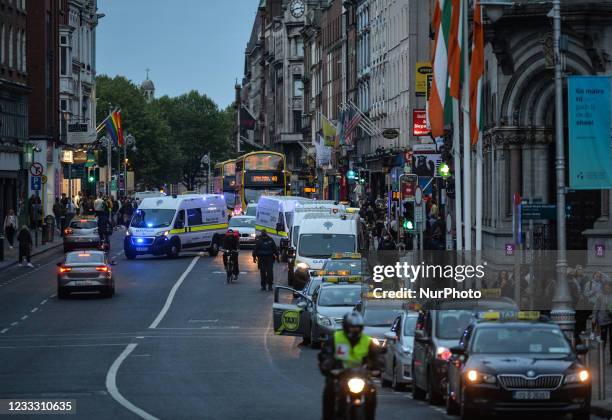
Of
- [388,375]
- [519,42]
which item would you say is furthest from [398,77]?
[388,375]

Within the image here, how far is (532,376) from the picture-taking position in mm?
20156

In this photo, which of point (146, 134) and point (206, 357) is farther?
point (146, 134)

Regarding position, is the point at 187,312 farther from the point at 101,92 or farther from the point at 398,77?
the point at 101,92

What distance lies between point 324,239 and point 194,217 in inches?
661

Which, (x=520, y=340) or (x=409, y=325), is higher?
(x=520, y=340)

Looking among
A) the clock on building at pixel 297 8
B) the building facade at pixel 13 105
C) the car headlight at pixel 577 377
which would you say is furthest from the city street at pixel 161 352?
the clock on building at pixel 297 8

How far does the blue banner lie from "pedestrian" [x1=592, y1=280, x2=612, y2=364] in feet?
8.43

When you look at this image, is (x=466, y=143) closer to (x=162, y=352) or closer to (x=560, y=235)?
(x=560, y=235)

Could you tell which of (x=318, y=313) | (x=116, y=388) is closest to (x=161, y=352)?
(x=318, y=313)

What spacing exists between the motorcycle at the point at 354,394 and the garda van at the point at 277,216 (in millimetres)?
44139

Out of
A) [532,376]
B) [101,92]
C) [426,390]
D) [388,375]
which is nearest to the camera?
[532,376]

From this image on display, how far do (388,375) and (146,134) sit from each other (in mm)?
151689

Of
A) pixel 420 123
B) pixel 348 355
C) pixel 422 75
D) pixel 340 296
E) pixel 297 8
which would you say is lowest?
pixel 340 296

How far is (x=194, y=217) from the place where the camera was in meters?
65.4
